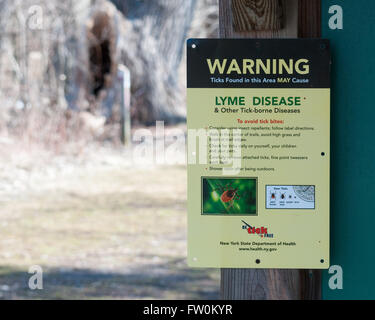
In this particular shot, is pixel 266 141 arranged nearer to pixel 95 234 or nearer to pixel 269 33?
pixel 269 33

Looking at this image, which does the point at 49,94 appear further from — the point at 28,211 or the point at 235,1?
the point at 235,1

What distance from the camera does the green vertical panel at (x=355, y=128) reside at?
2.14 m

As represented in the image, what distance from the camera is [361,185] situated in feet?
7.06

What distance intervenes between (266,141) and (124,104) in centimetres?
1147

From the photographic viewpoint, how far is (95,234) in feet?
23.0

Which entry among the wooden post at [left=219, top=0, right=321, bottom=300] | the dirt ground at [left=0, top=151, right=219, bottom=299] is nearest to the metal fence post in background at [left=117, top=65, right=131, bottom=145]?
the dirt ground at [left=0, top=151, right=219, bottom=299]

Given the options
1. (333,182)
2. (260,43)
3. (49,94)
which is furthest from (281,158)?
(49,94)

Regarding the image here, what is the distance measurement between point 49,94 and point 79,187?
3.58 metres

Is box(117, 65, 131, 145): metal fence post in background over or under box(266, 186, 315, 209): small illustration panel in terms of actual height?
over

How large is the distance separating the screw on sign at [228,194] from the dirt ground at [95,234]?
10.7 ft

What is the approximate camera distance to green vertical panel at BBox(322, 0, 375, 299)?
7.02 feet

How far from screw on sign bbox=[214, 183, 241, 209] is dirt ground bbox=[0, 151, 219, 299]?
10.7ft

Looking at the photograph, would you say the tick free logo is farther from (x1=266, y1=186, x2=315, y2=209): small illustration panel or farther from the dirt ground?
the dirt ground

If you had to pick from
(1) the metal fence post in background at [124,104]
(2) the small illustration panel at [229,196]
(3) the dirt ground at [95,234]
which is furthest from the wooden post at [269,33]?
(1) the metal fence post in background at [124,104]
